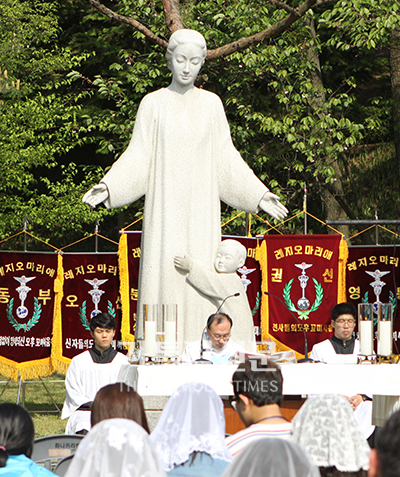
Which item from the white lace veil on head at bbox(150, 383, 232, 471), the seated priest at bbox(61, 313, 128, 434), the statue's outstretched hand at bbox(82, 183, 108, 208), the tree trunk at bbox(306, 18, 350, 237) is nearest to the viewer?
the white lace veil on head at bbox(150, 383, 232, 471)

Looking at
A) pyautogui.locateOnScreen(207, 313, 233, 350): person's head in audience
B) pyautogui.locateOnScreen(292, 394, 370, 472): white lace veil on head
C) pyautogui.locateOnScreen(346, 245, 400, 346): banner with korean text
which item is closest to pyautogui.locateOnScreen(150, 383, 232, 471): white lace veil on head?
pyautogui.locateOnScreen(292, 394, 370, 472): white lace veil on head

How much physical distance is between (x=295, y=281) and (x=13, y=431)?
311 inches

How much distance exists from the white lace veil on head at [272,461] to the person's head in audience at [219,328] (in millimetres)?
3900

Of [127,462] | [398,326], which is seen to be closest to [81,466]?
[127,462]

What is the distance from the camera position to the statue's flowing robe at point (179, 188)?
22.3ft

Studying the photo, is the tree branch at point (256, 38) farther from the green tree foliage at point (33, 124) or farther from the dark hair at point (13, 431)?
the dark hair at point (13, 431)

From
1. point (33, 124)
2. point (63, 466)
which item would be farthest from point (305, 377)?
point (33, 124)

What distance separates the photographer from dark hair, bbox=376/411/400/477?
1.97m

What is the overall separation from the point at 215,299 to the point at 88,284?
4.39 metres

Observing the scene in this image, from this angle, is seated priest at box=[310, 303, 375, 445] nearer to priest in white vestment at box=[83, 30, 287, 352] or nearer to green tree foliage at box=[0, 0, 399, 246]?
priest in white vestment at box=[83, 30, 287, 352]

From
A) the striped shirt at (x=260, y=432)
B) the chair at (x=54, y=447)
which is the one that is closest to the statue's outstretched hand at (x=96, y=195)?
the chair at (x=54, y=447)

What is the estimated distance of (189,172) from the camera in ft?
22.8

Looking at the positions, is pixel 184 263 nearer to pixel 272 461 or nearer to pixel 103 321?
pixel 103 321

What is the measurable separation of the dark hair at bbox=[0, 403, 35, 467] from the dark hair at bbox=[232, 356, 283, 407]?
890 mm
